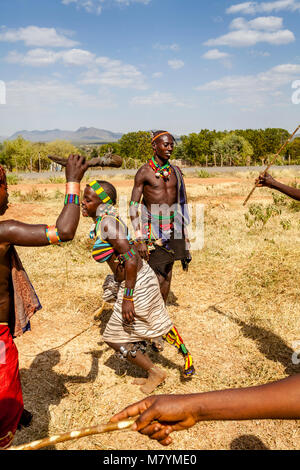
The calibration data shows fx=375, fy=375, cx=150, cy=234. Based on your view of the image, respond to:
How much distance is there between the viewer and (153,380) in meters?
3.38

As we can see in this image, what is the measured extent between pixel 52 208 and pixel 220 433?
10010 mm

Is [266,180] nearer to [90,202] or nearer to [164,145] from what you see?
[164,145]

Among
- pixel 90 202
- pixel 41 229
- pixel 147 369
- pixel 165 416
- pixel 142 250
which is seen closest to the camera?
pixel 165 416

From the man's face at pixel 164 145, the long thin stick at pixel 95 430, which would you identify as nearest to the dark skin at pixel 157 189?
the man's face at pixel 164 145

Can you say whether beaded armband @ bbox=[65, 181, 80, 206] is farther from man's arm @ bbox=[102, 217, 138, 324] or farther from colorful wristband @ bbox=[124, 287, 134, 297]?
colorful wristband @ bbox=[124, 287, 134, 297]

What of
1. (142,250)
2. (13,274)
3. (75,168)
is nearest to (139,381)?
(142,250)

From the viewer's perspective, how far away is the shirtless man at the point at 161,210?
439cm

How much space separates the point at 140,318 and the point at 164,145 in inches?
81.8

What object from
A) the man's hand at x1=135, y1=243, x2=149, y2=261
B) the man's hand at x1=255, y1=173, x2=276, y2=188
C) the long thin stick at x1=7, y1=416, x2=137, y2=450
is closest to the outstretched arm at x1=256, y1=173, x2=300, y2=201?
the man's hand at x1=255, y1=173, x2=276, y2=188

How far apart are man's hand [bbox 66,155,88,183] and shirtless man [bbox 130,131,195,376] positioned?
2.15 meters

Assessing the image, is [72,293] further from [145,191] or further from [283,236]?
[283,236]

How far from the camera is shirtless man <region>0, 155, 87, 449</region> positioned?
211 cm
